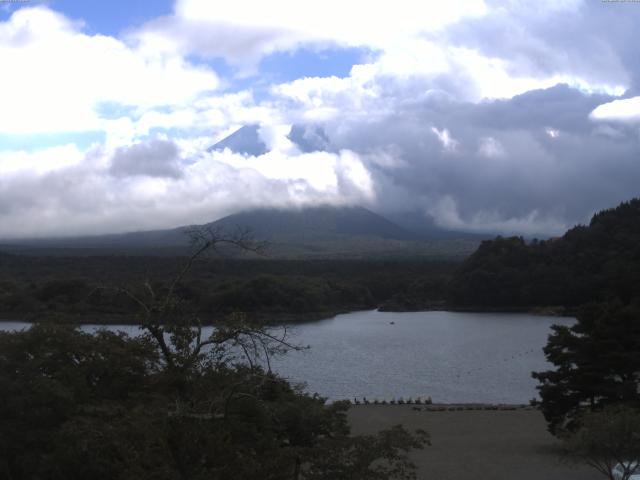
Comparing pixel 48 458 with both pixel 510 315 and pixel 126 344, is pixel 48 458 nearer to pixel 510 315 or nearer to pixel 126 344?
pixel 126 344

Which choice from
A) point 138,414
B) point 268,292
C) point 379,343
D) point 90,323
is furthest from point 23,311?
point 138,414

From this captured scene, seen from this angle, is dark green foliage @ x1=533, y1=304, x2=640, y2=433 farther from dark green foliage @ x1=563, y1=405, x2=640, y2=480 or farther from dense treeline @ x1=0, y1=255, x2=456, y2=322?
dense treeline @ x1=0, y1=255, x2=456, y2=322

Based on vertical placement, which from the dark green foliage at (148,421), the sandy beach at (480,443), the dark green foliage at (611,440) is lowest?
the sandy beach at (480,443)

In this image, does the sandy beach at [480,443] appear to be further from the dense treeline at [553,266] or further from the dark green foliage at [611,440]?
the dense treeline at [553,266]

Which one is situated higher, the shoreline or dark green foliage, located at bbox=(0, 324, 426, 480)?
dark green foliage, located at bbox=(0, 324, 426, 480)

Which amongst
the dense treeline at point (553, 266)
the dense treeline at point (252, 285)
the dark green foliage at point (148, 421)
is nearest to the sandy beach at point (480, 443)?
the dark green foliage at point (148, 421)

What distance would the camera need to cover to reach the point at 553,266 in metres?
63.5

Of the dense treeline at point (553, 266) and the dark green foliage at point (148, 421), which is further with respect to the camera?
the dense treeline at point (553, 266)

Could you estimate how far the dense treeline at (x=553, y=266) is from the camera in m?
60.9

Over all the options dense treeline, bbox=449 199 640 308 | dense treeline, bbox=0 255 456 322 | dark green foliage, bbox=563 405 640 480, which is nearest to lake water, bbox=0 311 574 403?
dense treeline, bbox=0 255 456 322

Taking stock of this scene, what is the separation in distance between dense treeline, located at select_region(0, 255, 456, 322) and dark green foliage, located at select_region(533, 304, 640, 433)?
23317 mm

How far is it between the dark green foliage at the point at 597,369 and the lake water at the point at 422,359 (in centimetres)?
557

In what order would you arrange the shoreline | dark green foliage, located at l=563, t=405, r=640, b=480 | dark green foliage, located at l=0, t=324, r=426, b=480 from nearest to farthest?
dark green foliage, located at l=0, t=324, r=426, b=480, dark green foliage, located at l=563, t=405, r=640, b=480, the shoreline

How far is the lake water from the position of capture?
26.7 m
